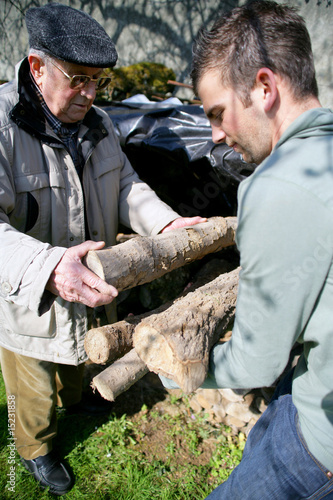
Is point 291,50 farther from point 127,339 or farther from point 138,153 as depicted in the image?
point 138,153

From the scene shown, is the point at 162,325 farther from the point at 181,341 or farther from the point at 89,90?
the point at 89,90

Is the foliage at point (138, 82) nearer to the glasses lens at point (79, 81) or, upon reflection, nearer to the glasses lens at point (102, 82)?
the glasses lens at point (102, 82)

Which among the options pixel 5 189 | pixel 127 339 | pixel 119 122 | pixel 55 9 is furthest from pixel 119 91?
pixel 127 339

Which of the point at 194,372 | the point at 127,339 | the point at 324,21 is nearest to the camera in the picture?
the point at 194,372

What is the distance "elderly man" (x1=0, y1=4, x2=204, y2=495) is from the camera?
1763 millimetres

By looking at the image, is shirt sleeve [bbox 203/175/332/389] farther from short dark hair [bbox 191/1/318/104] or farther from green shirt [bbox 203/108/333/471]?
short dark hair [bbox 191/1/318/104]

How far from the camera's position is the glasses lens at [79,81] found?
214 centimetres

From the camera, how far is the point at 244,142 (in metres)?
1.43

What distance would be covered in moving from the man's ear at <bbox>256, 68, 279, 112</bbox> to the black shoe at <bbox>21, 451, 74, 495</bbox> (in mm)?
2693

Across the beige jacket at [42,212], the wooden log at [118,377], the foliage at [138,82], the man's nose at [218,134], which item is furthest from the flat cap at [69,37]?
the foliage at [138,82]

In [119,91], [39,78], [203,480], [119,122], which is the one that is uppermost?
[39,78]

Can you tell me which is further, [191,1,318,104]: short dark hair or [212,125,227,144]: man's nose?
[212,125,227,144]: man's nose

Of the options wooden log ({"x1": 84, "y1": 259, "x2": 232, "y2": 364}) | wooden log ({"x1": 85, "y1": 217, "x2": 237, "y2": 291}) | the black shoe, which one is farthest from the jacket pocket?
the black shoe

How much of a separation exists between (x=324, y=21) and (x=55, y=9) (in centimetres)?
484
